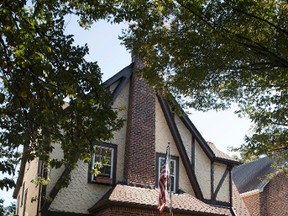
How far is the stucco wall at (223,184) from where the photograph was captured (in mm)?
19250

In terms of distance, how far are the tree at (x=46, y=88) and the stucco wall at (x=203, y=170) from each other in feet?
32.2

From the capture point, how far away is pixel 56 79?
28.9ft

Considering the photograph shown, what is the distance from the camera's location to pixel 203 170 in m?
19.3

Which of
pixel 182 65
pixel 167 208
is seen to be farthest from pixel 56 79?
pixel 167 208

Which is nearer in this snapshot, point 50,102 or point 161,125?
point 50,102

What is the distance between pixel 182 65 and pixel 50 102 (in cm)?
414

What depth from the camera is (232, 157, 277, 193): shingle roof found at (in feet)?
88.1

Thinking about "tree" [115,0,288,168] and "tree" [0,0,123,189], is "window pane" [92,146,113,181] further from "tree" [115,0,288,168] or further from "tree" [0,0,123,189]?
"tree" [0,0,123,189]

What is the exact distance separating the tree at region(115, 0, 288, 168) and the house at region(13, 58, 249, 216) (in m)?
4.90

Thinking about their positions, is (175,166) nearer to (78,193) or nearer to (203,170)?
(203,170)

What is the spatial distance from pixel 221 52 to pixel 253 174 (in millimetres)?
19640

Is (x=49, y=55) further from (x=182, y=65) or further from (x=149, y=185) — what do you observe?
(x=149, y=185)

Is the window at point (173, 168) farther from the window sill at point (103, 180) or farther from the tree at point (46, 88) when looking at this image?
the tree at point (46, 88)

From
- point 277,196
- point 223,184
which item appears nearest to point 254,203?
point 277,196
